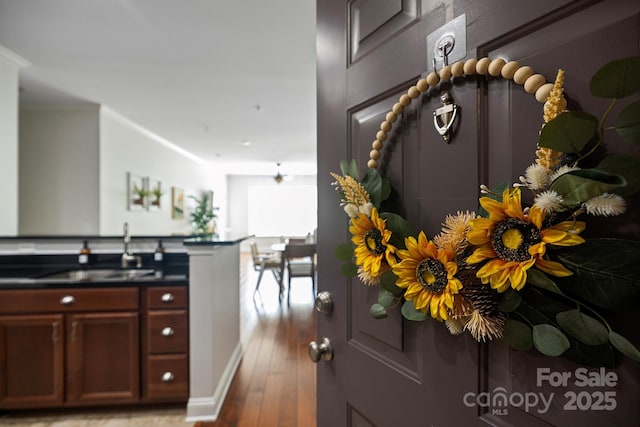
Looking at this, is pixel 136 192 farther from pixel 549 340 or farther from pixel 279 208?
pixel 279 208

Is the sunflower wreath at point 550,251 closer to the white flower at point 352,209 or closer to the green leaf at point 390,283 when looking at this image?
the green leaf at point 390,283

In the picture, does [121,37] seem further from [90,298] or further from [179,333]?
[179,333]

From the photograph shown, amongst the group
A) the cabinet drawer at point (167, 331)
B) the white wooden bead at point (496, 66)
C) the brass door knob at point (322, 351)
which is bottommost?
the cabinet drawer at point (167, 331)

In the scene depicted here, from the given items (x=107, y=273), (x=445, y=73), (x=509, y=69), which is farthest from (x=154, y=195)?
(x=509, y=69)

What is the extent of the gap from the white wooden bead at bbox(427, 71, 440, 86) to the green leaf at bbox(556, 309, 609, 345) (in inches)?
16.9

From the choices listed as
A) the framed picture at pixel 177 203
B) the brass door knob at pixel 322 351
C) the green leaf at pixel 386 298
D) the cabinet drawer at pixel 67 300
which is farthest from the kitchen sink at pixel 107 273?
the framed picture at pixel 177 203

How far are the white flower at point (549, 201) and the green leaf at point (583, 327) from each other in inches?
5.4

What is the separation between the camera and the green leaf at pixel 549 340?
39cm

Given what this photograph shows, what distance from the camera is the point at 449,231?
507mm

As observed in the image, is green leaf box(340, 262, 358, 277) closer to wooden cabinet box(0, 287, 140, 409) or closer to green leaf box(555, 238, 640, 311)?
green leaf box(555, 238, 640, 311)

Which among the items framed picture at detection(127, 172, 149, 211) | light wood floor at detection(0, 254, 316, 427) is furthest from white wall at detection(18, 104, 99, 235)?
light wood floor at detection(0, 254, 316, 427)

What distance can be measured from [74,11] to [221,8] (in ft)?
3.17

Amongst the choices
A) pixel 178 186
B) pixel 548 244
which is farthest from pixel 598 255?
pixel 178 186

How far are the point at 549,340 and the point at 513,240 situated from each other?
0.14 meters
